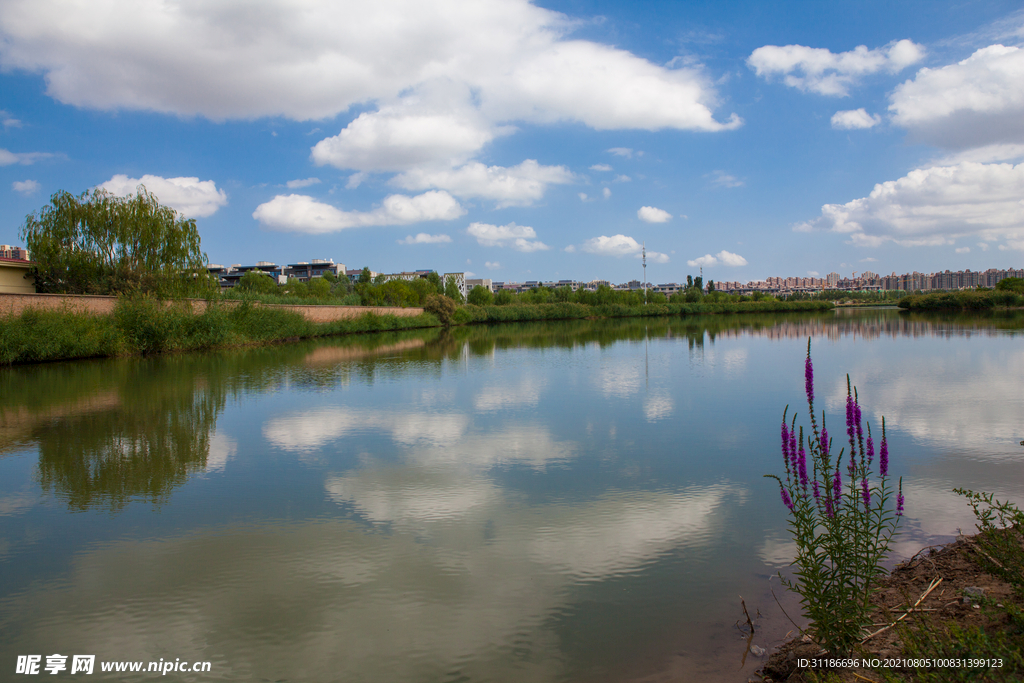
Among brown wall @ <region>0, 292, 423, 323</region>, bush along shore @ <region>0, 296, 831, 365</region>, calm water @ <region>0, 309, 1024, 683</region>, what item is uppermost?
brown wall @ <region>0, 292, 423, 323</region>

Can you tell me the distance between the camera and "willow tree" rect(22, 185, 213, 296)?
26.5m

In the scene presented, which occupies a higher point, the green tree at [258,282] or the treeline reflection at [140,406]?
the green tree at [258,282]

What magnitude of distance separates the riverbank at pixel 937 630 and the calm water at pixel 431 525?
401mm

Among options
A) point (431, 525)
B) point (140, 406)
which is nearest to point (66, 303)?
point (140, 406)

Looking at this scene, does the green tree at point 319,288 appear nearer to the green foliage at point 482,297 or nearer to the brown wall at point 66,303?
the green foliage at point 482,297

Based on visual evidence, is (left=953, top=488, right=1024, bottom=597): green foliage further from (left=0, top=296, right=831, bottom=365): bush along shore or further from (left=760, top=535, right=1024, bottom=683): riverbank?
(left=0, top=296, right=831, bottom=365): bush along shore

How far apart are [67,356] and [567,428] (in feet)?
69.5

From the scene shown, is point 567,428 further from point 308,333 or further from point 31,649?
point 308,333

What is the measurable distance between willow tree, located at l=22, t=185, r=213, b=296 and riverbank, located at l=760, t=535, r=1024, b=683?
29484mm

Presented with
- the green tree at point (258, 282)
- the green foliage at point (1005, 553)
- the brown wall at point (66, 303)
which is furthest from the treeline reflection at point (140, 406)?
the green tree at point (258, 282)

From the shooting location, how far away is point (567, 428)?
8609 millimetres

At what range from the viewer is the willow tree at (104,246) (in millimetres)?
26547

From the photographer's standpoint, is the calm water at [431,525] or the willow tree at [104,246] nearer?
the calm water at [431,525]

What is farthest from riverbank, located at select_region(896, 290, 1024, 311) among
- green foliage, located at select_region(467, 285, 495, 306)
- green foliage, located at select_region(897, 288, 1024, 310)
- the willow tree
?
the willow tree
